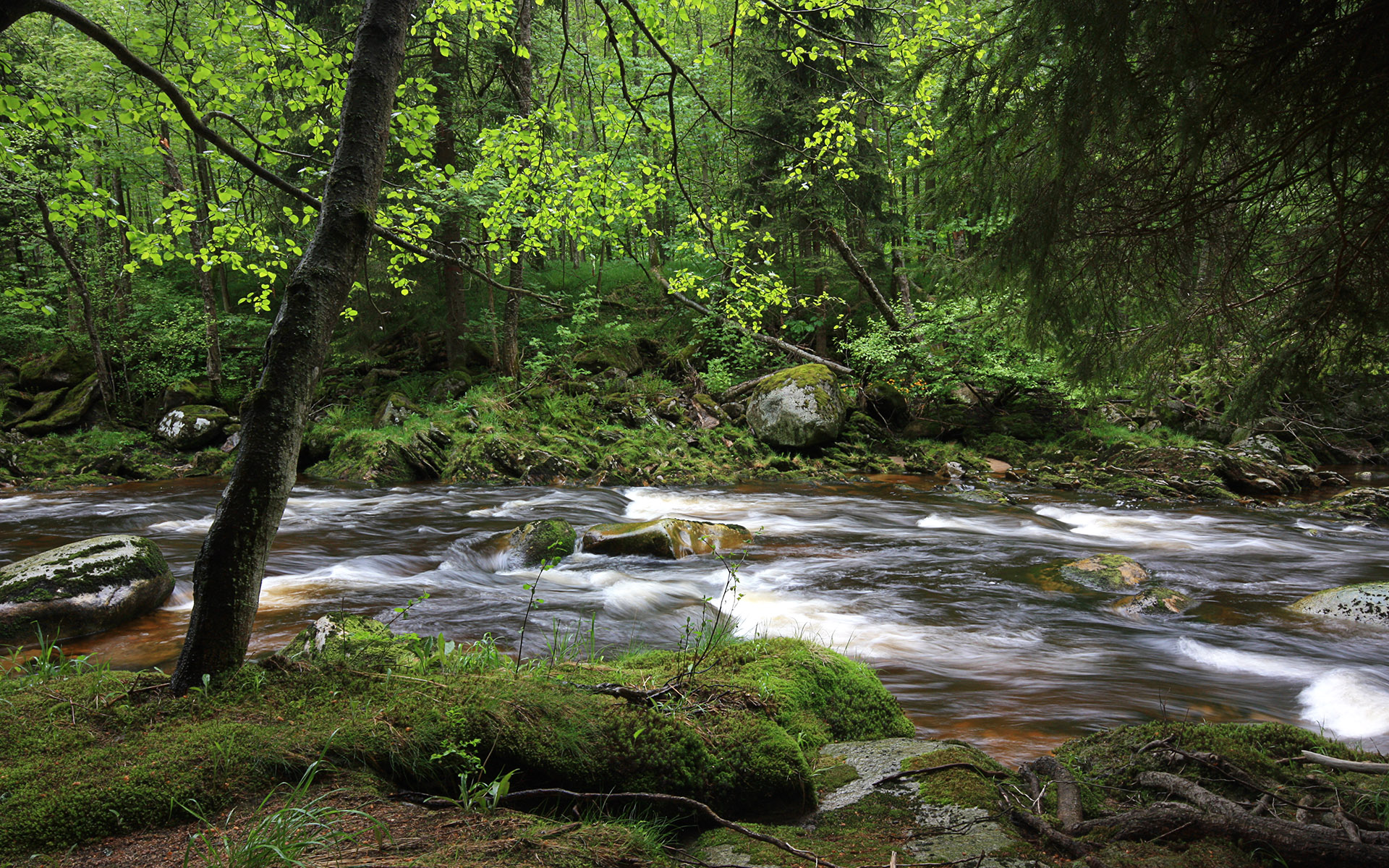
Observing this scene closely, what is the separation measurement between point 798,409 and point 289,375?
13475 millimetres

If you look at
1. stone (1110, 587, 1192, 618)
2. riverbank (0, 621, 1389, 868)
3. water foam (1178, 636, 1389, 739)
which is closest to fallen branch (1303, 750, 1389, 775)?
riverbank (0, 621, 1389, 868)

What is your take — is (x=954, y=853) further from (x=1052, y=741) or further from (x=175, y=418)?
(x=175, y=418)

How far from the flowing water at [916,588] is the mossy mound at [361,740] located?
1.11 metres

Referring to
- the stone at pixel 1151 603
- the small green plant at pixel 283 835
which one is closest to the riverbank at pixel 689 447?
the stone at pixel 1151 603

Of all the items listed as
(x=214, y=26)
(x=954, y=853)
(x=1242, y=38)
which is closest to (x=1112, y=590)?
(x=1242, y=38)

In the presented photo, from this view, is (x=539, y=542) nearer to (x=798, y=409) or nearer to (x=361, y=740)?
(x=361, y=740)

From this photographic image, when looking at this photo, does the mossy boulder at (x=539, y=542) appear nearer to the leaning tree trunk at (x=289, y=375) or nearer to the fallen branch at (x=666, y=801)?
the leaning tree trunk at (x=289, y=375)

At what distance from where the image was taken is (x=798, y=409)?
51.8 ft

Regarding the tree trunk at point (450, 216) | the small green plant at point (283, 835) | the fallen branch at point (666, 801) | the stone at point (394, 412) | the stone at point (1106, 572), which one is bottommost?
the stone at point (1106, 572)

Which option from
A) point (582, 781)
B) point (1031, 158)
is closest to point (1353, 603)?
point (1031, 158)

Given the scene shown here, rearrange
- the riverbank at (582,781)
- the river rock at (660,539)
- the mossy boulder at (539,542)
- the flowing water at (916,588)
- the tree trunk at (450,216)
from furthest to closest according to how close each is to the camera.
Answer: the tree trunk at (450,216) → the river rock at (660,539) → the mossy boulder at (539,542) → the flowing water at (916,588) → the riverbank at (582,781)

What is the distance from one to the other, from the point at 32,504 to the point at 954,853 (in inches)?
584

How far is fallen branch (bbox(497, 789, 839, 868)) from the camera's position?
2244 mm

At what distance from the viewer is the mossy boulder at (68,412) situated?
15.9 m
